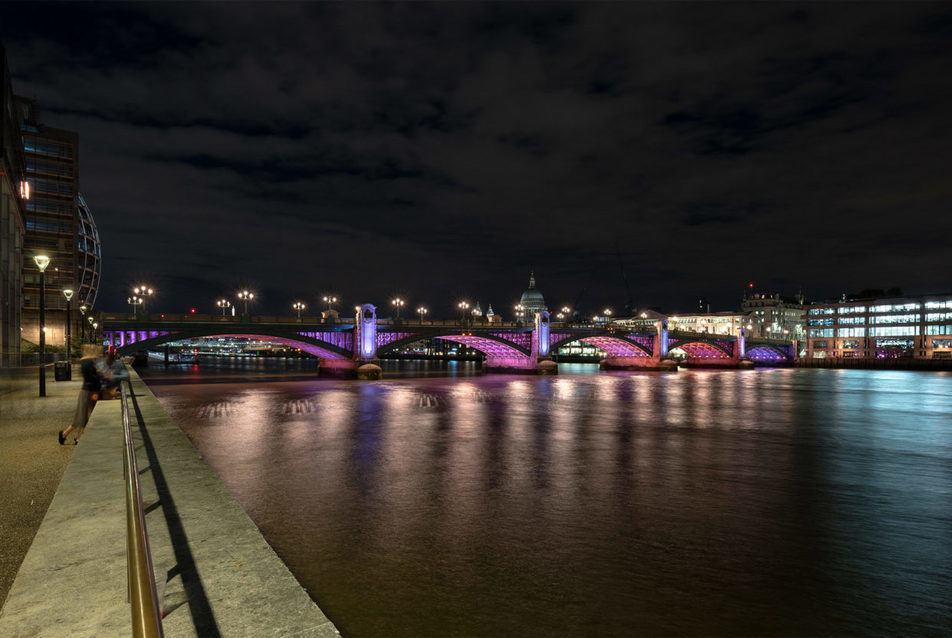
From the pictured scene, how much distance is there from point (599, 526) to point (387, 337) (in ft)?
211

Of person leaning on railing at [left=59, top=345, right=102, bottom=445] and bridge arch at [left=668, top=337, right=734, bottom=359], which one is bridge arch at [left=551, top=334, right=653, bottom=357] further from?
person leaning on railing at [left=59, top=345, right=102, bottom=445]

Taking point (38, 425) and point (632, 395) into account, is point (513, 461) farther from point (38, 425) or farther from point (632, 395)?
point (632, 395)

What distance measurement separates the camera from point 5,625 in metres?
4.14

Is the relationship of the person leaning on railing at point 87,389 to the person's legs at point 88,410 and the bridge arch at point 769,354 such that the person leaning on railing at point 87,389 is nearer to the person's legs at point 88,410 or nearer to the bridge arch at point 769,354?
the person's legs at point 88,410

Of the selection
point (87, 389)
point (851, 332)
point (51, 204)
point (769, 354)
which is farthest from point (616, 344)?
point (87, 389)

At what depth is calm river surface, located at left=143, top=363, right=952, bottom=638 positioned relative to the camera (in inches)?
299

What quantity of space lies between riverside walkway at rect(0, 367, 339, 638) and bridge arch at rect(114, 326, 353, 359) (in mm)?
→ 49297

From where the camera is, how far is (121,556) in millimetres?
5281

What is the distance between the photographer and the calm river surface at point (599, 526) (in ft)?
24.9

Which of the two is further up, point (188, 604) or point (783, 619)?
point (188, 604)

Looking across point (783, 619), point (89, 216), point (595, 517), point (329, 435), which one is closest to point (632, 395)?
point (329, 435)

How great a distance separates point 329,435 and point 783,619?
18.9 meters

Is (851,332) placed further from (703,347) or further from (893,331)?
(703,347)

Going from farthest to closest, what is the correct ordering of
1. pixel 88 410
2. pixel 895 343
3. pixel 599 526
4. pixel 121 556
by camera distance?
pixel 895 343 < pixel 88 410 < pixel 599 526 < pixel 121 556
